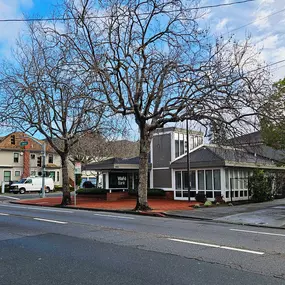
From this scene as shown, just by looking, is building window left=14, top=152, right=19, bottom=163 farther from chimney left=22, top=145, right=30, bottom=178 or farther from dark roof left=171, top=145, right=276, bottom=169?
dark roof left=171, top=145, right=276, bottom=169

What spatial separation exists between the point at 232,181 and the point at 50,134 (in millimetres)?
14145

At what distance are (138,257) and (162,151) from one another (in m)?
23.3

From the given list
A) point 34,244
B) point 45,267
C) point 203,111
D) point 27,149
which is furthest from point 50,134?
point 27,149

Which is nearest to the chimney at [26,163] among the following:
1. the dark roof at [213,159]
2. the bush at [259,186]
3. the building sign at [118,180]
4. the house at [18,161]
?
the house at [18,161]

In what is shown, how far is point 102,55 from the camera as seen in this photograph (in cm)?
1744

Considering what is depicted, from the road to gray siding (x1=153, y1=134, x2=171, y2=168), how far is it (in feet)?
62.3

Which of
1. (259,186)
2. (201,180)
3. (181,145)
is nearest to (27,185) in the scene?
(181,145)

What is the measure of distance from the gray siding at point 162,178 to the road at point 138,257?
61.2ft

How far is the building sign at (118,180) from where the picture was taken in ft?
108

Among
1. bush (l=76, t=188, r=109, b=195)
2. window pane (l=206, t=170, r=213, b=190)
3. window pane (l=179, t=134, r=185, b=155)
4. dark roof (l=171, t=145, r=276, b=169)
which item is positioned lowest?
bush (l=76, t=188, r=109, b=195)

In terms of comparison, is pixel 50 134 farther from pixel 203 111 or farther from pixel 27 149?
pixel 27 149

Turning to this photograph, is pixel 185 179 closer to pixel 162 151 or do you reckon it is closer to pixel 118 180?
pixel 162 151

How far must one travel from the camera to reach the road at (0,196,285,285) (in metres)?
5.65

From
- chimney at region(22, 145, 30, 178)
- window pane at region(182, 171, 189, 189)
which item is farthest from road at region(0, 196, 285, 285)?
chimney at region(22, 145, 30, 178)
